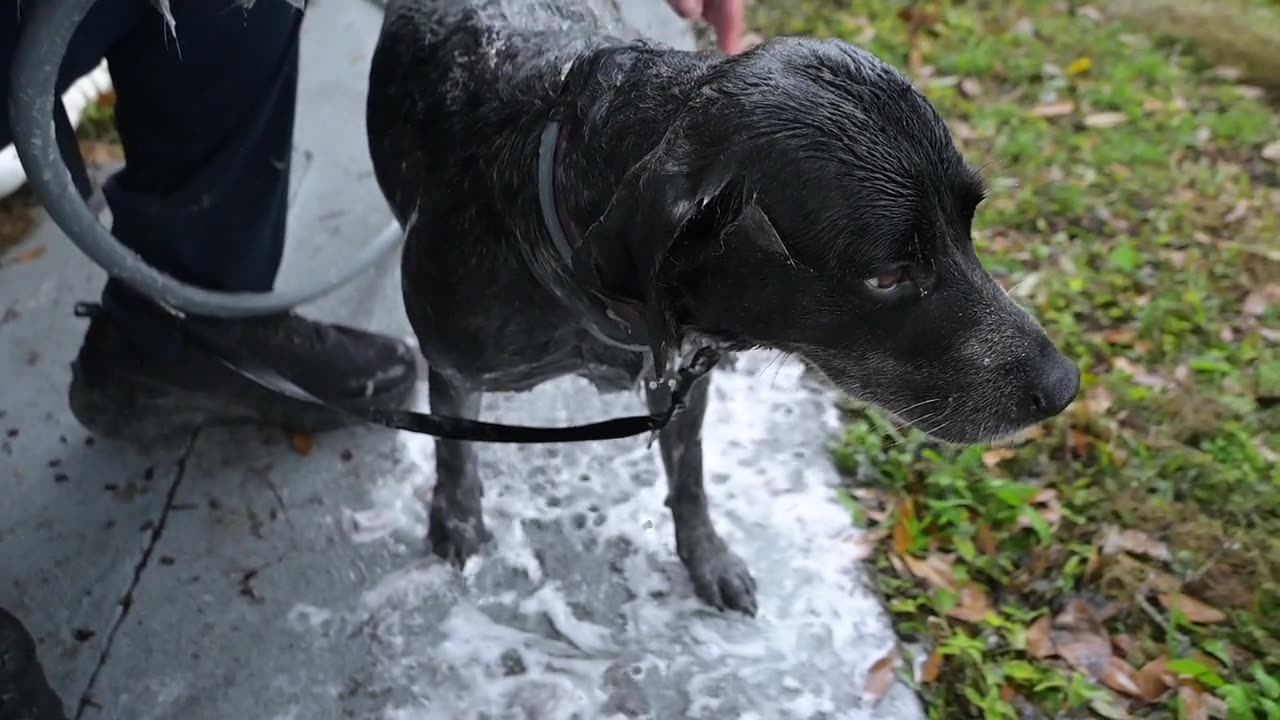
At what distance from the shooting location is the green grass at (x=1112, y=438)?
2744 mm

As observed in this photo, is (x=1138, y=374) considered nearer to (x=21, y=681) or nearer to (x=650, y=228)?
(x=650, y=228)

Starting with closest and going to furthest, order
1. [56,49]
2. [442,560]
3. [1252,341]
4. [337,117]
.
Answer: [56,49] < [442,560] < [1252,341] < [337,117]

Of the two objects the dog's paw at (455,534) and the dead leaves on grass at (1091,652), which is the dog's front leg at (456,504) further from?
the dead leaves on grass at (1091,652)

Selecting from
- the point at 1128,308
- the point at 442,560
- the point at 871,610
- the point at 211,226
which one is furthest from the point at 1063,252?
the point at 211,226

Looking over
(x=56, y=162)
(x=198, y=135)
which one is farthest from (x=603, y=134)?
(x=198, y=135)

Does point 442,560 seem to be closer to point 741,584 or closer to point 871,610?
point 741,584

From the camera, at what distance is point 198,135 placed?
266cm

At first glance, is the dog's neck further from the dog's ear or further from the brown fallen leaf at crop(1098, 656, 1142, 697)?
the brown fallen leaf at crop(1098, 656, 1142, 697)

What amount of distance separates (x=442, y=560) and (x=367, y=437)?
1.94ft

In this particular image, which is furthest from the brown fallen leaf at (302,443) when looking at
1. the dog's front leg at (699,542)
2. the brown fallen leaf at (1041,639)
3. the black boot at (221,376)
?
the brown fallen leaf at (1041,639)

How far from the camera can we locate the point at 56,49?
6.57 feet

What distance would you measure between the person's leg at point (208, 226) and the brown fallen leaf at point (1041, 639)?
6.93 ft

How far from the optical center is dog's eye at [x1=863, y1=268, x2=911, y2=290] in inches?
68.5

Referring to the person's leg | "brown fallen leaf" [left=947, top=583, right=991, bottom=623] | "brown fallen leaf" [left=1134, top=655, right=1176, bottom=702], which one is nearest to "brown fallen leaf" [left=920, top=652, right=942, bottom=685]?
"brown fallen leaf" [left=947, top=583, right=991, bottom=623]
